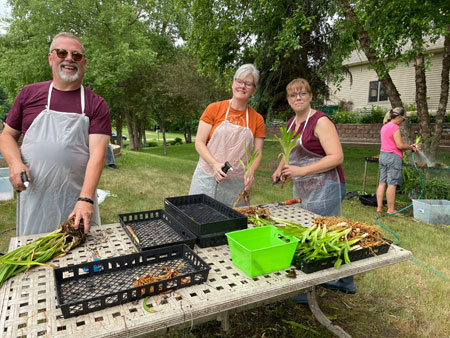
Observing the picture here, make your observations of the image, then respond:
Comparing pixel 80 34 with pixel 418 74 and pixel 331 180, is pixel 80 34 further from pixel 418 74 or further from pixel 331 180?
pixel 331 180

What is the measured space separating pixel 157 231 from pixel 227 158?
1274 mm

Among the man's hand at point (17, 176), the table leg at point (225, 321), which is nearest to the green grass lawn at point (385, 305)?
the table leg at point (225, 321)

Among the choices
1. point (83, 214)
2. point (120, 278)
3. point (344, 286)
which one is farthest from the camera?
point (344, 286)

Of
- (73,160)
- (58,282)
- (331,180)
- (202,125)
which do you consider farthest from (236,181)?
(58,282)

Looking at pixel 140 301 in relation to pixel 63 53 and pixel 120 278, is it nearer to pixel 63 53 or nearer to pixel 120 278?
pixel 120 278

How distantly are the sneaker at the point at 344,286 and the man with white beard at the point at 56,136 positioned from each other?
2510mm

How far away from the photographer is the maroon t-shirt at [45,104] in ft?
7.88

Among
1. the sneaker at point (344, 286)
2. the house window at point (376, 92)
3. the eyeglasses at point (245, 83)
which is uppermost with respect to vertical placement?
the house window at point (376, 92)

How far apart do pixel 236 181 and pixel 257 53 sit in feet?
25.8

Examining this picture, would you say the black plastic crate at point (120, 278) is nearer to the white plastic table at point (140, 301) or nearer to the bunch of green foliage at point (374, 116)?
the white plastic table at point (140, 301)

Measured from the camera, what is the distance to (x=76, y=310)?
3.90 feet

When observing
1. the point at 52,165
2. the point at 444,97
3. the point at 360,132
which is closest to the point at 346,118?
the point at 360,132

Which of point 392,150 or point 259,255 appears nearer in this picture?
point 259,255

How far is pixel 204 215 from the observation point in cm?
216
